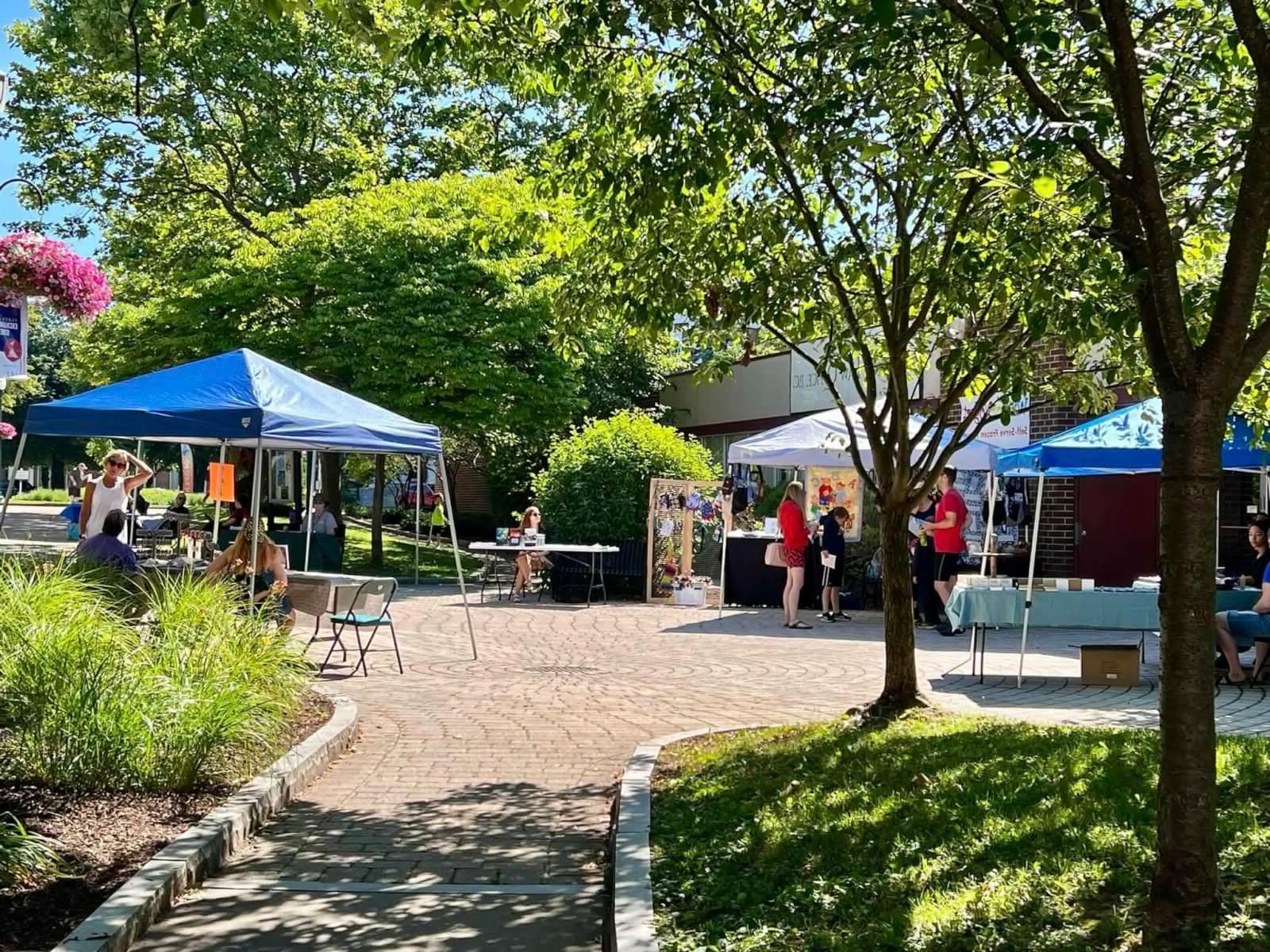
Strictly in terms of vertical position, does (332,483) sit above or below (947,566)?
above

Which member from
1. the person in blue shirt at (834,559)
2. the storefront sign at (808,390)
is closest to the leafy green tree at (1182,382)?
the person in blue shirt at (834,559)

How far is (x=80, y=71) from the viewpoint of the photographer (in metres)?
29.9

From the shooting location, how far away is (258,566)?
12133 mm

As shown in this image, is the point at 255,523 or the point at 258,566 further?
the point at 258,566

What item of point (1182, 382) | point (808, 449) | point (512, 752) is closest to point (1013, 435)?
point (808, 449)

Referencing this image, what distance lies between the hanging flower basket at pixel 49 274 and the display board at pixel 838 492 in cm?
1290

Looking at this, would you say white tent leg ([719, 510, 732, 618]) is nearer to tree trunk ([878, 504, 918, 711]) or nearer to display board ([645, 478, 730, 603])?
display board ([645, 478, 730, 603])

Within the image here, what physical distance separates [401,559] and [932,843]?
2600 centimetres

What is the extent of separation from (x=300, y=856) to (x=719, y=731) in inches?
141

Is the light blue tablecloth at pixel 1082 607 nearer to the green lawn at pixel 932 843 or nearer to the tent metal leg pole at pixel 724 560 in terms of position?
the green lawn at pixel 932 843

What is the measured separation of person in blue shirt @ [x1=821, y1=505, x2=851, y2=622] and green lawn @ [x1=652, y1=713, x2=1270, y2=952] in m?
10.1

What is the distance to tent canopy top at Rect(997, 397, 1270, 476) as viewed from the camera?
38.9ft

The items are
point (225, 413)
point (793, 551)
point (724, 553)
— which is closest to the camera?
point (225, 413)

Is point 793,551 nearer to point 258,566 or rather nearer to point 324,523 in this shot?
point 258,566
